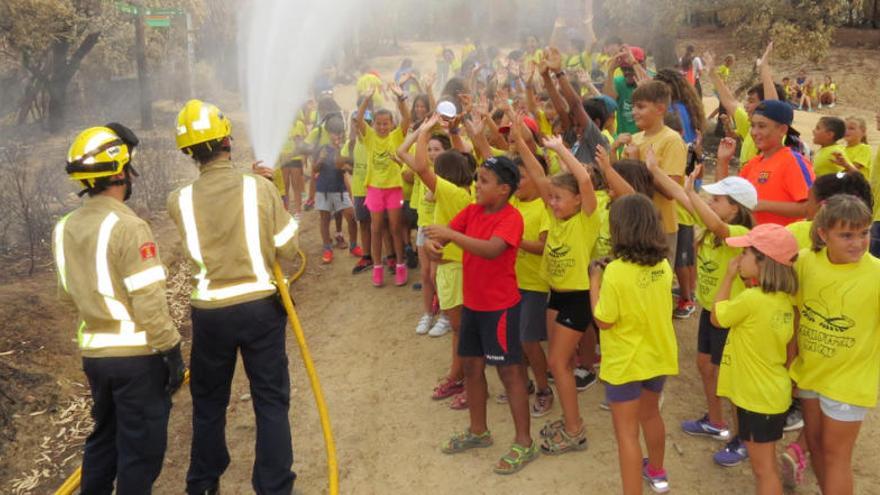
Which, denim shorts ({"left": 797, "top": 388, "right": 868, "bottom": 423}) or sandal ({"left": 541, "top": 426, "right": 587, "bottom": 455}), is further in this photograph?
sandal ({"left": 541, "top": 426, "right": 587, "bottom": 455})

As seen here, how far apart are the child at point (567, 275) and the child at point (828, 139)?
2297 mm

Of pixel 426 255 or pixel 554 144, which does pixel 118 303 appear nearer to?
pixel 554 144

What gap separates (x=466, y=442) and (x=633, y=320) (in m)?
1.60

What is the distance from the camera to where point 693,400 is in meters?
5.37

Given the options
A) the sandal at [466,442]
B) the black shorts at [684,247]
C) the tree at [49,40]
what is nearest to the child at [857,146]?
the black shorts at [684,247]

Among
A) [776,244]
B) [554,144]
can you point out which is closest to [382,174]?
[554,144]

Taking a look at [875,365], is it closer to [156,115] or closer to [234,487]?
[234,487]

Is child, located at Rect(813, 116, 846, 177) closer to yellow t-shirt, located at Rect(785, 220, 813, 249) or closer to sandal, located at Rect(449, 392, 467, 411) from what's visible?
yellow t-shirt, located at Rect(785, 220, 813, 249)

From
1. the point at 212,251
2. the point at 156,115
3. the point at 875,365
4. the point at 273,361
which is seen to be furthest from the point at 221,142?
the point at 156,115

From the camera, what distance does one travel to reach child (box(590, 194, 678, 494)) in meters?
3.84

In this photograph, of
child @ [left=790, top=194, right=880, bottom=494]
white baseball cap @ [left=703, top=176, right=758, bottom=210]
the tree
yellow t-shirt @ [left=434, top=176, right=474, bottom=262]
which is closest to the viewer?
child @ [left=790, top=194, right=880, bottom=494]

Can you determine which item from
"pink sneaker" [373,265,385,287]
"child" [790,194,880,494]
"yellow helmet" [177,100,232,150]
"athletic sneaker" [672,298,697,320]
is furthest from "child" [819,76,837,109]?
"yellow helmet" [177,100,232,150]

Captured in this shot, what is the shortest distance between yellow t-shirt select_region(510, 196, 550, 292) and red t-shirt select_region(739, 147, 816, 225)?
141 cm

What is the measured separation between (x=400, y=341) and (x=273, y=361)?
261cm
